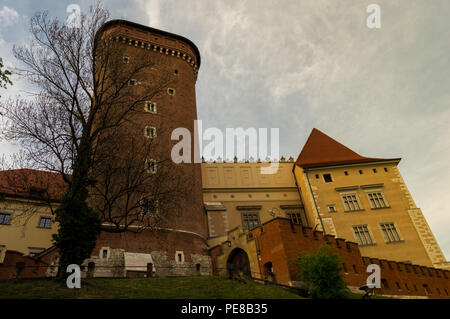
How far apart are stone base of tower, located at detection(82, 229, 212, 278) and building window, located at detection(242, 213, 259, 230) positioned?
8.26 meters

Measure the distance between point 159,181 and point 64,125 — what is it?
507cm

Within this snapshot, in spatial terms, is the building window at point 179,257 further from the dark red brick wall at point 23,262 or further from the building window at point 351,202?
the building window at point 351,202

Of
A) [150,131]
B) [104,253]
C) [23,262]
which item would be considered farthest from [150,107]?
[23,262]

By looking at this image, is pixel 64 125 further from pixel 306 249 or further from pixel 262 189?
pixel 262 189

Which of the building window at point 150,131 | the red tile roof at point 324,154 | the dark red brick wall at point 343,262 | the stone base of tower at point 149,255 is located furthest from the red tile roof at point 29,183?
the red tile roof at point 324,154

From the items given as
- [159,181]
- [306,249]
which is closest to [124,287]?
[159,181]

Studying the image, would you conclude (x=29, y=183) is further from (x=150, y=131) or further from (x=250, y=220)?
(x=250, y=220)

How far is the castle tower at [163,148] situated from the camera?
19.6 meters

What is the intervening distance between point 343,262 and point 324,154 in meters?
15.9

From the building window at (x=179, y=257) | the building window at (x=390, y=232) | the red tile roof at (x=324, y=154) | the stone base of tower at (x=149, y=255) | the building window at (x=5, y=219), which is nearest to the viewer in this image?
the stone base of tower at (x=149, y=255)

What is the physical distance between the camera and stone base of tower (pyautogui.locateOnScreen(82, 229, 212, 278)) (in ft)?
62.8

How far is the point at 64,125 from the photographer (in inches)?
577

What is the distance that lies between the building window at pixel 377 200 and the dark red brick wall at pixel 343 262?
6.53 m

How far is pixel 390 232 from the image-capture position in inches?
1099
